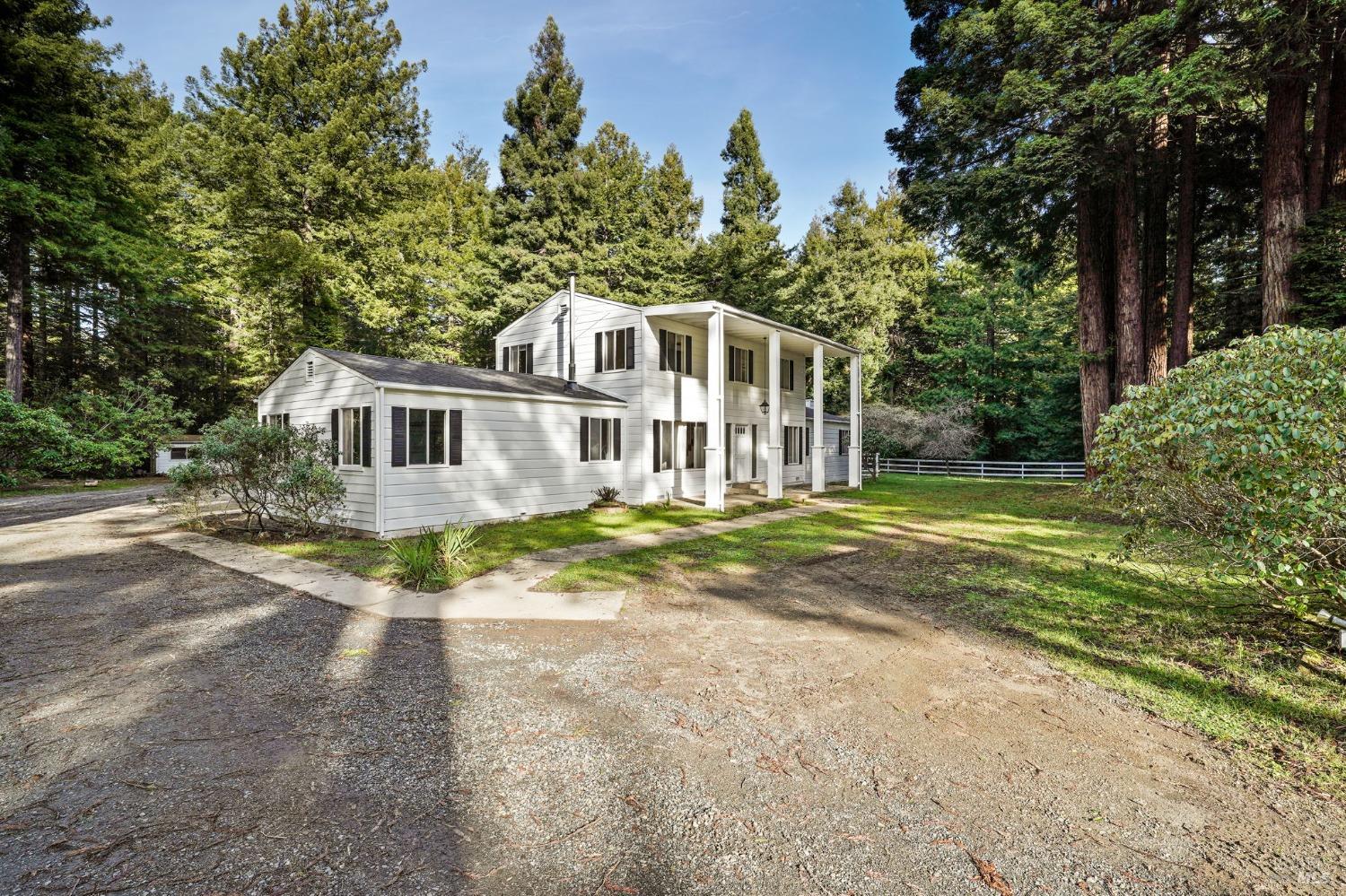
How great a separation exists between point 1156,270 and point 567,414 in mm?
15828

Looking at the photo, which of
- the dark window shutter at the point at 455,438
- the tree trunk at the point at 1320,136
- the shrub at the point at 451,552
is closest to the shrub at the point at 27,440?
the dark window shutter at the point at 455,438

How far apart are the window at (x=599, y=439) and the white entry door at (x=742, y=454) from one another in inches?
187

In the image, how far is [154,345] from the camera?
72.1ft

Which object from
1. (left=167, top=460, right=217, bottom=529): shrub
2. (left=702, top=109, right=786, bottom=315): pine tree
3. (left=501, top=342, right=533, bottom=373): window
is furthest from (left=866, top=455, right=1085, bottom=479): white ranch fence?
Result: (left=167, top=460, right=217, bottom=529): shrub

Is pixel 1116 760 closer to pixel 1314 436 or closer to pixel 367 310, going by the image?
pixel 1314 436

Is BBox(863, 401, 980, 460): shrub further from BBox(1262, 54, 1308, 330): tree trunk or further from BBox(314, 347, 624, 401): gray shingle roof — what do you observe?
BBox(314, 347, 624, 401): gray shingle roof

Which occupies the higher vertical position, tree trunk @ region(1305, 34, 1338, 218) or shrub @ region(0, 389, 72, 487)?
tree trunk @ region(1305, 34, 1338, 218)

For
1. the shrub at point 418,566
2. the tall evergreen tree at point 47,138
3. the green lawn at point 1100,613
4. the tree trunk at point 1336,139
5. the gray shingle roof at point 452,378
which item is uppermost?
the tall evergreen tree at point 47,138

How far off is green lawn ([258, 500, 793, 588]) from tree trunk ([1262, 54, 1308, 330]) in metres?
10.4

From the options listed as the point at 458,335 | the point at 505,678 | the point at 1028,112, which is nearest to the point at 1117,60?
the point at 1028,112

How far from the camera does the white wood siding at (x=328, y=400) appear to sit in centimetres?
966

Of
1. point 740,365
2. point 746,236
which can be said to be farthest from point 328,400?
point 746,236

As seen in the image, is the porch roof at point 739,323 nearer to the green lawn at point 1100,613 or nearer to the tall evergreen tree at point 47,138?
the green lawn at point 1100,613

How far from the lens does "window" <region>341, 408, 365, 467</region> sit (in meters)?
9.77
